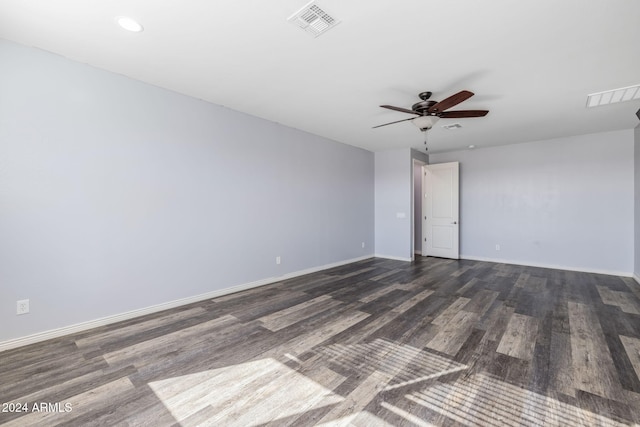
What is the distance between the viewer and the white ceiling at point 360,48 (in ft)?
6.68

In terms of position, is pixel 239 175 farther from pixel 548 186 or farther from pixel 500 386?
pixel 548 186

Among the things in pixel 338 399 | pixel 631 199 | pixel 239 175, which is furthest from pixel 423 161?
pixel 338 399

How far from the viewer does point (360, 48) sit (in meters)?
2.52

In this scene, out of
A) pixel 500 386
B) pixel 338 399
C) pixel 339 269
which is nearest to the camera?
pixel 338 399

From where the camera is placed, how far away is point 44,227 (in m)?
2.60

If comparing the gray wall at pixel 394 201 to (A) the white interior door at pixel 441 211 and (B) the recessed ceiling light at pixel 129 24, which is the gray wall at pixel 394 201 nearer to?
(A) the white interior door at pixel 441 211

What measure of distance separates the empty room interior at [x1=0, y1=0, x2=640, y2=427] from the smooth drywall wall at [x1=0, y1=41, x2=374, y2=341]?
0.06 ft

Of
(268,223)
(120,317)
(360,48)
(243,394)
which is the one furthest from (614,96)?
(120,317)

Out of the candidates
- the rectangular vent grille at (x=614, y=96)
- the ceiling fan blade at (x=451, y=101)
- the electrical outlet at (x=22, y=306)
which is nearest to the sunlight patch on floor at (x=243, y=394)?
the electrical outlet at (x=22, y=306)

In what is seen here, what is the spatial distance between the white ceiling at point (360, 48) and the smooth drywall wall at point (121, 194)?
0.35 metres

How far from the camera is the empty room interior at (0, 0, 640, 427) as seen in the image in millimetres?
1911

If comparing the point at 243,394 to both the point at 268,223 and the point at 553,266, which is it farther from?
the point at 553,266

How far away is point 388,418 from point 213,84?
3555mm

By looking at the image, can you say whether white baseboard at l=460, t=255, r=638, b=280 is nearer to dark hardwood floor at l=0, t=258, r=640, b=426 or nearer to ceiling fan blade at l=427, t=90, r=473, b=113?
dark hardwood floor at l=0, t=258, r=640, b=426
